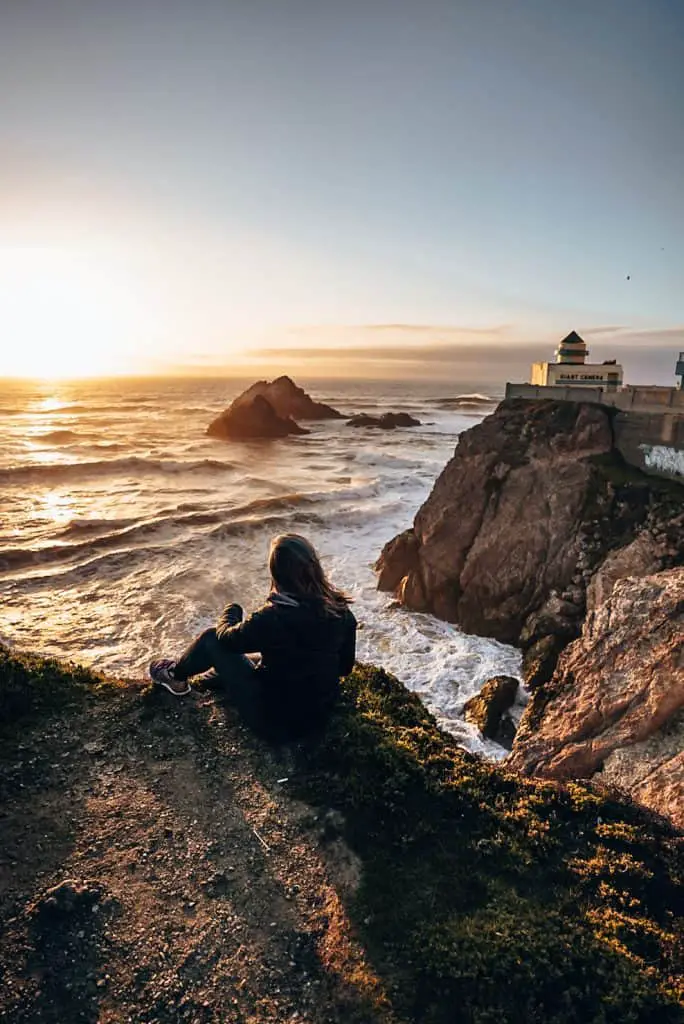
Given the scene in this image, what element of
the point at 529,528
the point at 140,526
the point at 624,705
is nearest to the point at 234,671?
the point at 624,705

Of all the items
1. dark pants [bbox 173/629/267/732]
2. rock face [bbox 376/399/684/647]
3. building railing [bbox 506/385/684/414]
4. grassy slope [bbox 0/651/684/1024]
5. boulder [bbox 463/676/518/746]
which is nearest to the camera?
grassy slope [bbox 0/651/684/1024]

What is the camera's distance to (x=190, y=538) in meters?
24.5

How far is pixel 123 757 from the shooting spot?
6426 millimetres

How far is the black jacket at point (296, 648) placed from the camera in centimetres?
556

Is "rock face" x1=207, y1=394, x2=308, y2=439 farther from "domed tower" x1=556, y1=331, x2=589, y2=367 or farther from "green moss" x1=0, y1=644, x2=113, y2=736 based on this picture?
"green moss" x1=0, y1=644, x2=113, y2=736

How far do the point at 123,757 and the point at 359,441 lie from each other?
51.8 metres

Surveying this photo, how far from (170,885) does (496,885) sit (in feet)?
8.90

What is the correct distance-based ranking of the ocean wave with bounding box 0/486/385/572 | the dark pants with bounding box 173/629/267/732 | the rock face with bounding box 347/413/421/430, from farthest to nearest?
1. the rock face with bounding box 347/413/421/430
2. the ocean wave with bounding box 0/486/385/572
3. the dark pants with bounding box 173/629/267/732

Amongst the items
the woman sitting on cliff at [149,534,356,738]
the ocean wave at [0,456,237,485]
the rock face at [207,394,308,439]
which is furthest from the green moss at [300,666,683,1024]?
the rock face at [207,394,308,439]

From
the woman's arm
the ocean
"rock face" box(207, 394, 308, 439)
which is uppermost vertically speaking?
"rock face" box(207, 394, 308, 439)

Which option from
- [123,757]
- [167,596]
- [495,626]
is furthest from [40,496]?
[123,757]

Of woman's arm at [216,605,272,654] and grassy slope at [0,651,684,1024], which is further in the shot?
woman's arm at [216,605,272,654]

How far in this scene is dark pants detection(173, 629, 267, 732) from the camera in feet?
20.5

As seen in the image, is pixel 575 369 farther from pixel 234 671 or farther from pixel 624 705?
pixel 234 671
